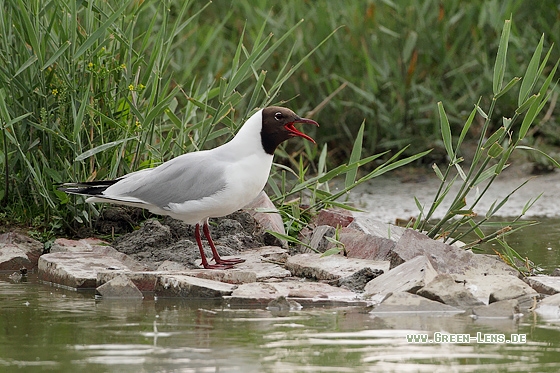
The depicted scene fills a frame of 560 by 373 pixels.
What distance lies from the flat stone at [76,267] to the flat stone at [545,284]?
7.33 ft

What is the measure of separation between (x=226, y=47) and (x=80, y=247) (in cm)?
524

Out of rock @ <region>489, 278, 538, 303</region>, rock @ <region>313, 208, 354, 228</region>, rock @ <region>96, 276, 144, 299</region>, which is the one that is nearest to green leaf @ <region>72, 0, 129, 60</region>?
rock @ <region>96, 276, 144, 299</region>

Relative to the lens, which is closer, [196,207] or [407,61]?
[196,207]

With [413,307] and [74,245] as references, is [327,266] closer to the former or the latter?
[413,307]

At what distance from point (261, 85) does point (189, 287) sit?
1641mm

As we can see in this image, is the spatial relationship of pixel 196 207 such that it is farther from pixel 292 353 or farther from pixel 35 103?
pixel 292 353

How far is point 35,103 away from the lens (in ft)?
20.2

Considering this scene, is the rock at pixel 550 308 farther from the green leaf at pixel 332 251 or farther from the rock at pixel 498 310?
the green leaf at pixel 332 251

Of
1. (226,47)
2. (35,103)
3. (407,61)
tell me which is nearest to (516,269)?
(35,103)

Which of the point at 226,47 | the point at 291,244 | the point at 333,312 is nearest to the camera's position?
the point at 333,312

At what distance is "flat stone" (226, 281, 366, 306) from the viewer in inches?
196

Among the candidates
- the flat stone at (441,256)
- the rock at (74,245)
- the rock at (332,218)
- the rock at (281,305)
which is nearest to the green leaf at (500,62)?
the flat stone at (441,256)

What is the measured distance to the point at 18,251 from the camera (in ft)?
A: 19.9

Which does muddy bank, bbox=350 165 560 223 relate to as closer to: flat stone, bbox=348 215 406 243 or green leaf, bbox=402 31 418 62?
green leaf, bbox=402 31 418 62
